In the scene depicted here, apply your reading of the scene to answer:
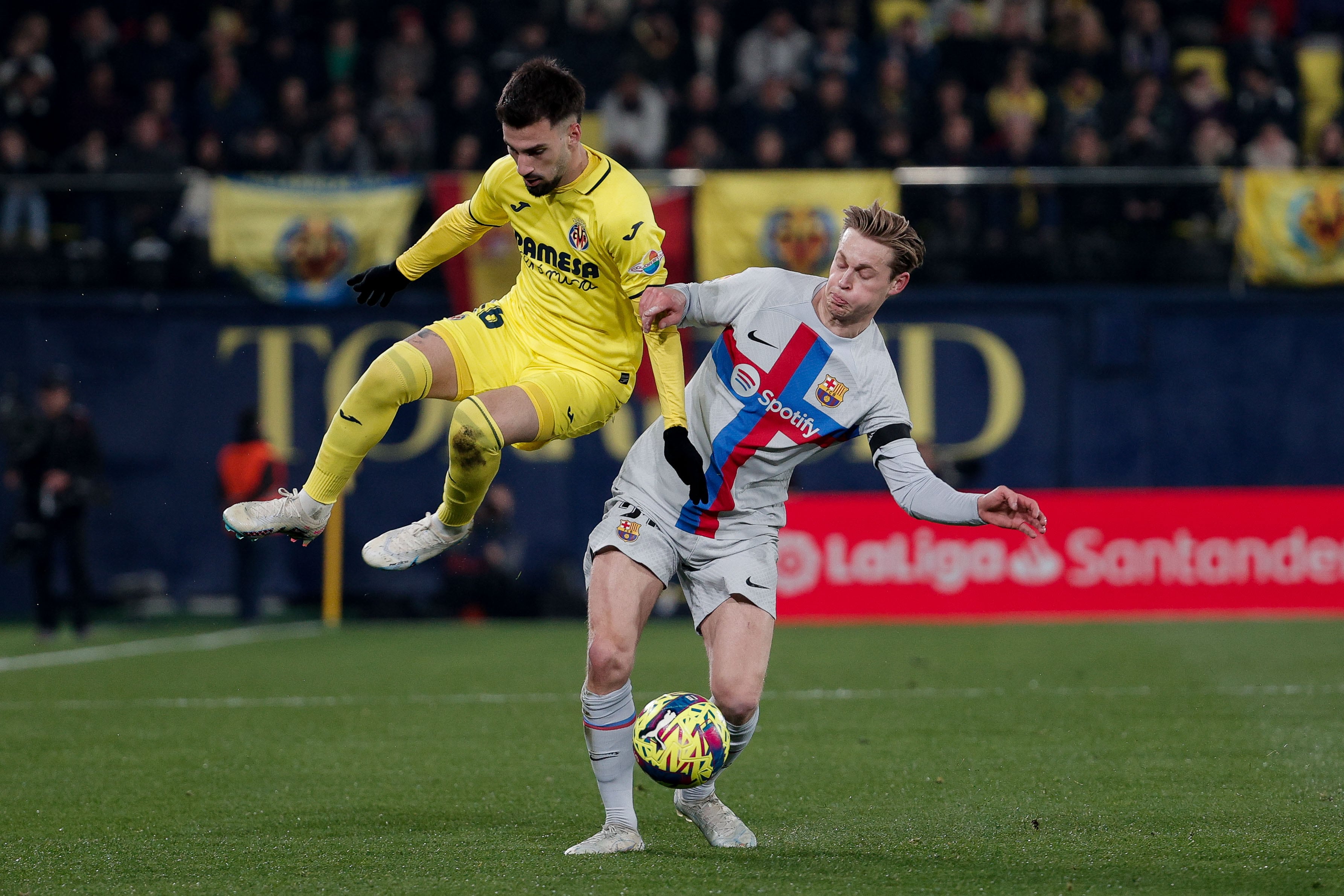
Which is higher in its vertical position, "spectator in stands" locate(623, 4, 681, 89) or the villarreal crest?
"spectator in stands" locate(623, 4, 681, 89)

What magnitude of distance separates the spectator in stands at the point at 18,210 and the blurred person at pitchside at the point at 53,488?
Answer: 2.08 metres

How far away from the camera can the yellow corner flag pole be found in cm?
1672

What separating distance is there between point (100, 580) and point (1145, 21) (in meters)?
12.4

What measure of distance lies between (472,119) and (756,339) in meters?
11.2

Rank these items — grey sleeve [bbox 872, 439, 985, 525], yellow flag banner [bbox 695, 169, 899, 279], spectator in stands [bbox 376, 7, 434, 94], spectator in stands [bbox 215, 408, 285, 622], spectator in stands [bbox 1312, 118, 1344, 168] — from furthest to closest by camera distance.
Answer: spectator in stands [bbox 376, 7, 434, 94] → spectator in stands [bbox 1312, 118, 1344, 168] → yellow flag banner [bbox 695, 169, 899, 279] → spectator in stands [bbox 215, 408, 285, 622] → grey sleeve [bbox 872, 439, 985, 525]

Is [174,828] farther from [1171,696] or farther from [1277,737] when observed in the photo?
[1171,696]

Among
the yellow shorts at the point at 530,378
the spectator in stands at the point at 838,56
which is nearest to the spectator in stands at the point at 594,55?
the spectator in stands at the point at 838,56

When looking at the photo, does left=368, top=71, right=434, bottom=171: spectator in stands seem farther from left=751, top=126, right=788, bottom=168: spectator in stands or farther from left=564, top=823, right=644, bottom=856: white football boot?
left=564, top=823, right=644, bottom=856: white football boot

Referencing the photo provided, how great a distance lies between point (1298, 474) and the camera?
17.2 m

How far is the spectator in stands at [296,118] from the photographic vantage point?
1689cm

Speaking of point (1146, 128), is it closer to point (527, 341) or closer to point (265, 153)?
point (265, 153)

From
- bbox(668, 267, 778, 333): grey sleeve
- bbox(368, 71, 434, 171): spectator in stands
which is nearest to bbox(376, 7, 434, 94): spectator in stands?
bbox(368, 71, 434, 171): spectator in stands

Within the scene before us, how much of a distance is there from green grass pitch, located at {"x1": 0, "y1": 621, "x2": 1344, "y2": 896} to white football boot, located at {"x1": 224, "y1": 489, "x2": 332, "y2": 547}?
1149 millimetres

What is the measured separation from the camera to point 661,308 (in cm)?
579
